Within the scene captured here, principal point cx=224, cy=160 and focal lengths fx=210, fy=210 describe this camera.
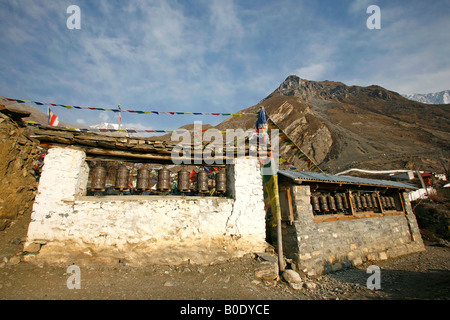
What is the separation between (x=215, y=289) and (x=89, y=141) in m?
5.15

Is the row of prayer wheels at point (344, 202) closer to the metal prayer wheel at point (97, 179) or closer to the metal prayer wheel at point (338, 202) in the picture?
the metal prayer wheel at point (338, 202)

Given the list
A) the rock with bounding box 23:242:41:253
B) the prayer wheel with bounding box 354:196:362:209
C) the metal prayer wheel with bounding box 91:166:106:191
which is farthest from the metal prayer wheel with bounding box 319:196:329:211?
the rock with bounding box 23:242:41:253

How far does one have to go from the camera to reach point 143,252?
564 cm

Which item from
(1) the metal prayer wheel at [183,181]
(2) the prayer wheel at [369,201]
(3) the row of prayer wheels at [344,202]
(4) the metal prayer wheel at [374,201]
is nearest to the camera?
(1) the metal prayer wheel at [183,181]

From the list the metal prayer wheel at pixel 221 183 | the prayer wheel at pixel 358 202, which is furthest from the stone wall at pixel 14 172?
the prayer wheel at pixel 358 202

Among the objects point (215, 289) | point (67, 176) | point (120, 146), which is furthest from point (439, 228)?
point (67, 176)

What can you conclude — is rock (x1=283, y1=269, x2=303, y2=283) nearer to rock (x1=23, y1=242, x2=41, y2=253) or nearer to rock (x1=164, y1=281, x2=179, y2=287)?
rock (x1=164, y1=281, x2=179, y2=287)

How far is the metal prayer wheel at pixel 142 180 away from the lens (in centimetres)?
630

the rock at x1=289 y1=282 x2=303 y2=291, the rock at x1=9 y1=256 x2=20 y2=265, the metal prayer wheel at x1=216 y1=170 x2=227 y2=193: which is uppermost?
the metal prayer wheel at x1=216 y1=170 x2=227 y2=193

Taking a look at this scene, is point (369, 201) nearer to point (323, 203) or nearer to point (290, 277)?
point (323, 203)

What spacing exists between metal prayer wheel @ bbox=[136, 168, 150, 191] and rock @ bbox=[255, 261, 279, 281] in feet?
13.3

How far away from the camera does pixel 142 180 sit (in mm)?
6344

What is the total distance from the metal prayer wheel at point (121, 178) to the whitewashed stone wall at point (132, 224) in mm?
362

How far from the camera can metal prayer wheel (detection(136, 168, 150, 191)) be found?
6301 millimetres
